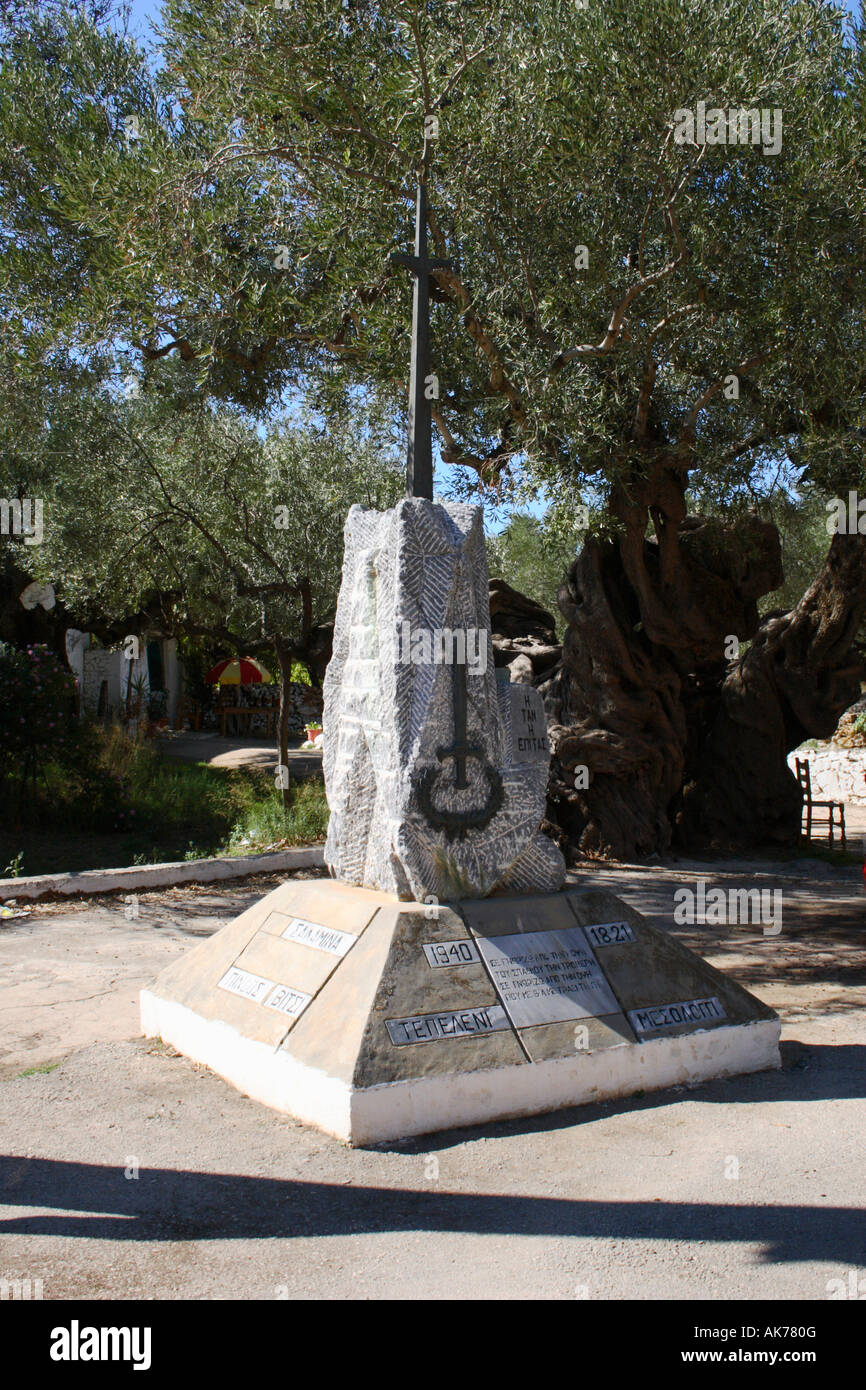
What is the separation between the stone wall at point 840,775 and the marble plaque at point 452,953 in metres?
18.2

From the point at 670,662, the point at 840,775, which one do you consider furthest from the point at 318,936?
the point at 840,775

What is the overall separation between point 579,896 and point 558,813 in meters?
7.57

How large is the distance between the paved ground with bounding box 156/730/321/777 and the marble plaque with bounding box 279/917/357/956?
1136 centimetres

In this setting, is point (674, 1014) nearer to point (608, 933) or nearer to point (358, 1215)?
point (608, 933)

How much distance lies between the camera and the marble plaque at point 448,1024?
4645 millimetres

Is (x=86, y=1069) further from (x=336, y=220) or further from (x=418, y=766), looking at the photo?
(x=336, y=220)

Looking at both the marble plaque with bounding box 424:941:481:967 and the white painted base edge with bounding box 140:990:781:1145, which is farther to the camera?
the marble plaque with bounding box 424:941:481:967

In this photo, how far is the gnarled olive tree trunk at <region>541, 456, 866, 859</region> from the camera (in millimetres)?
11867

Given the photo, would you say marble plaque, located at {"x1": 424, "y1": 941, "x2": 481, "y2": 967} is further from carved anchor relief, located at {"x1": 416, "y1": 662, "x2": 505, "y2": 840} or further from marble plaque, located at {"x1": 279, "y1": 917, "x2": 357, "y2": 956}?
carved anchor relief, located at {"x1": 416, "y1": 662, "x2": 505, "y2": 840}

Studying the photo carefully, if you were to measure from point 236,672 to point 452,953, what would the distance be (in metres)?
21.9

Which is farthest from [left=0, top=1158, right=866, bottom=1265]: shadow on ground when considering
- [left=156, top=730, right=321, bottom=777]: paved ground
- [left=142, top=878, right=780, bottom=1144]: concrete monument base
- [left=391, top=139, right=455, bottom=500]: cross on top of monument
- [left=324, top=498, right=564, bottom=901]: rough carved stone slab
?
[left=156, top=730, right=321, bottom=777]: paved ground

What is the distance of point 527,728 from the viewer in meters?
5.75

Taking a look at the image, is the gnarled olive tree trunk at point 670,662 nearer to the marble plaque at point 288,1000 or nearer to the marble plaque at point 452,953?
the marble plaque at point 452,953

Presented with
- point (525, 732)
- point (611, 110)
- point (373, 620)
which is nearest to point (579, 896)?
point (525, 732)
